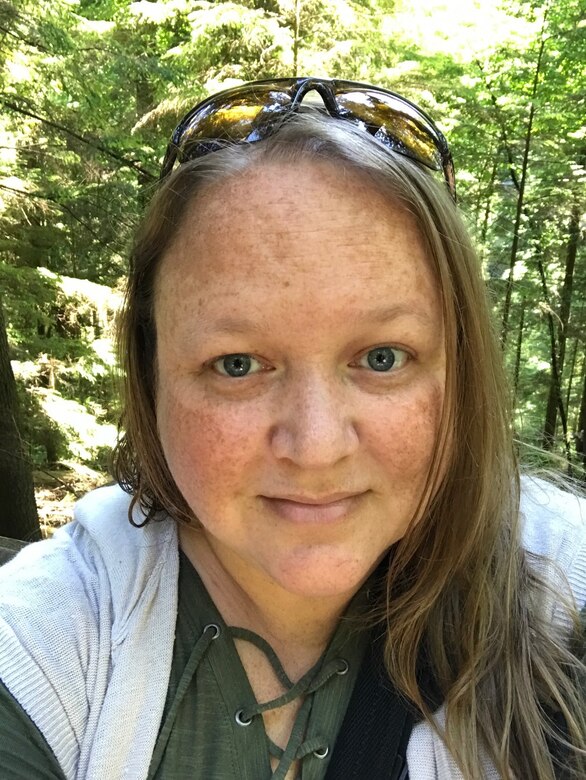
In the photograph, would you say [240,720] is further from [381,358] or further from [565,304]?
[565,304]

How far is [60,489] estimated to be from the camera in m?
8.25

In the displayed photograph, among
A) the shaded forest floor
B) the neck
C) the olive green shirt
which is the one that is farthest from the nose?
the shaded forest floor

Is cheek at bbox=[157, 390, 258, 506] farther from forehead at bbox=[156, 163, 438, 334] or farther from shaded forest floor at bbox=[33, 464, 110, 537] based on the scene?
shaded forest floor at bbox=[33, 464, 110, 537]

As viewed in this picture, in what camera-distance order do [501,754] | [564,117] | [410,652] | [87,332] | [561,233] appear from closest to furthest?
[501,754]
[410,652]
[87,332]
[564,117]
[561,233]

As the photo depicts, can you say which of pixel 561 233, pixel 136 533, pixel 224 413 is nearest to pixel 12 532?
pixel 136 533

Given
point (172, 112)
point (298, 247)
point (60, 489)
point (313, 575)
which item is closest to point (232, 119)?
point (298, 247)

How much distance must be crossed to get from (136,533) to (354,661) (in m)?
0.56

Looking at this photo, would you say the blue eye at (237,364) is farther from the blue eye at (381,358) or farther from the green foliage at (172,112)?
the green foliage at (172,112)

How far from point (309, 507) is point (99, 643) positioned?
49cm

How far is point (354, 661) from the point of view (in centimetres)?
132

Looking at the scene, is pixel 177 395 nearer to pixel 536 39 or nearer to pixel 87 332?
pixel 87 332

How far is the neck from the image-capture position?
51.1 inches

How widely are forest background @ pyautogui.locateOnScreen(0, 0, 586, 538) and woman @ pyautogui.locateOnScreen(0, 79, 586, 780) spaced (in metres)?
4.69

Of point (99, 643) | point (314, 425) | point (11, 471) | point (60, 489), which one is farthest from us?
point (60, 489)
